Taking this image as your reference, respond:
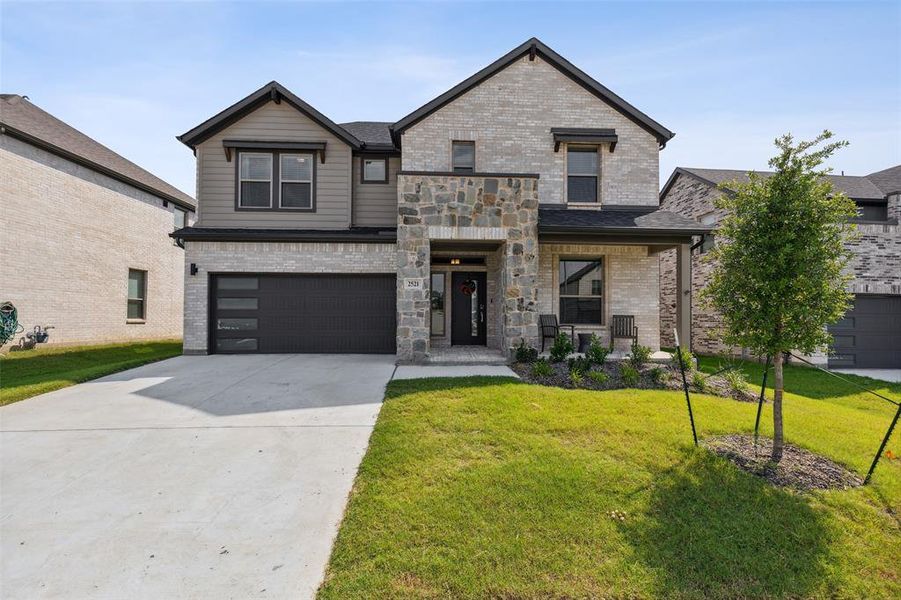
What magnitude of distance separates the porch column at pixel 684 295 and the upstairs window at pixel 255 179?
11521mm

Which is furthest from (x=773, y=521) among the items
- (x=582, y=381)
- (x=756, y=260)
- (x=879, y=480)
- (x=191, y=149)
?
(x=191, y=149)

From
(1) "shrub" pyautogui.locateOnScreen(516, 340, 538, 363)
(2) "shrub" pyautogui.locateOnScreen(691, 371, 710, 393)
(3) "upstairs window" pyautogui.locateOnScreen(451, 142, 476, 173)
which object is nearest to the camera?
(2) "shrub" pyautogui.locateOnScreen(691, 371, 710, 393)

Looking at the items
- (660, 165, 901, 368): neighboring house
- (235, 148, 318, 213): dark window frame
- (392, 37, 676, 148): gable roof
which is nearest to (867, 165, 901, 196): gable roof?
(660, 165, 901, 368): neighboring house

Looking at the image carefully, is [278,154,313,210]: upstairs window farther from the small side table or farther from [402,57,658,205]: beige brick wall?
the small side table

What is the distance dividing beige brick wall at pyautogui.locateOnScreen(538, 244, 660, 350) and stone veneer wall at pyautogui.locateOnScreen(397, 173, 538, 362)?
73.4 inches

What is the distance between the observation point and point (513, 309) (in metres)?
9.09

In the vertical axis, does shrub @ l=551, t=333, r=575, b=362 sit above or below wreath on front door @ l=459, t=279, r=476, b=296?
below

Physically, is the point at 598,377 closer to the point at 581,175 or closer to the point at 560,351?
the point at 560,351

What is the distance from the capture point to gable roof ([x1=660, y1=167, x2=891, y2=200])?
12.5m

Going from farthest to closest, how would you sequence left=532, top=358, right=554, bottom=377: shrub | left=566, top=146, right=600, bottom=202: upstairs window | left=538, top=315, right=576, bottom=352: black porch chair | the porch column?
left=566, top=146, right=600, bottom=202: upstairs window → left=538, top=315, right=576, bottom=352: black porch chair → the porch column → left=532, top=358, right=554, bottom=377: shrub

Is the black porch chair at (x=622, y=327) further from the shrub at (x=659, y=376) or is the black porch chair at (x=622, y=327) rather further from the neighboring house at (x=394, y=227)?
the shrub at (x=659, y=376)

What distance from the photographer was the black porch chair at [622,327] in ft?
34.8

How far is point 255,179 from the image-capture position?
1155 cm

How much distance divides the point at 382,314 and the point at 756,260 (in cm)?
864
